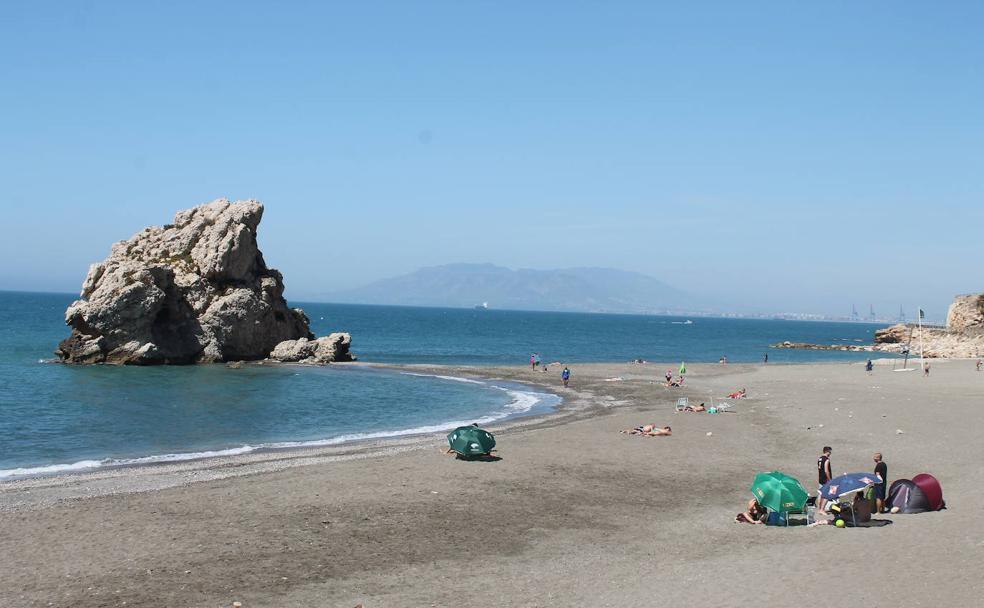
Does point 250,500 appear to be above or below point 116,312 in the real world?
below

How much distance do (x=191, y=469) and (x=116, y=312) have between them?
142ft

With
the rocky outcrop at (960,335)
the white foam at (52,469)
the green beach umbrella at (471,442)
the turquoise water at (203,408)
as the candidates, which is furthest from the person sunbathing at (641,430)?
the rocky outcrop at (960,335)

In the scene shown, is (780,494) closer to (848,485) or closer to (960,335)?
(848,485)

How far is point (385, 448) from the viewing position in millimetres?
31891

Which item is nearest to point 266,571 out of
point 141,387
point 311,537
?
point 311,537

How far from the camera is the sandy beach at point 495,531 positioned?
556 inches

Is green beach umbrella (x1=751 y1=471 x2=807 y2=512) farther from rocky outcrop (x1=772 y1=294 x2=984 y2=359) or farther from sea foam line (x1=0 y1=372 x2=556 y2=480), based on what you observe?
rocky outcrop (x1=772 y1=294 x2=984 y2=359)

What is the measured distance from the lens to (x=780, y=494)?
62.3 feet

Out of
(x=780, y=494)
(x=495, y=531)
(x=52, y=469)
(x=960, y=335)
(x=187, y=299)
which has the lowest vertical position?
(x=52, y=469)

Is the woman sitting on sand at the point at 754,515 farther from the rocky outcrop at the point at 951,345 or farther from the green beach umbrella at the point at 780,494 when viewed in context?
the rocky outcrop at the point at 951,345

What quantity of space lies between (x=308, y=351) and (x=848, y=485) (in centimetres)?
6162

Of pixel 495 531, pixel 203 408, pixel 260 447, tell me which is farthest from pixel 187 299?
pixel 495 531

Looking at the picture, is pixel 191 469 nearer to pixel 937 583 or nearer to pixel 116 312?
pixel 937 583

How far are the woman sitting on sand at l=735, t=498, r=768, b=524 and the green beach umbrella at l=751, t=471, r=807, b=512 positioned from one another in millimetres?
354
